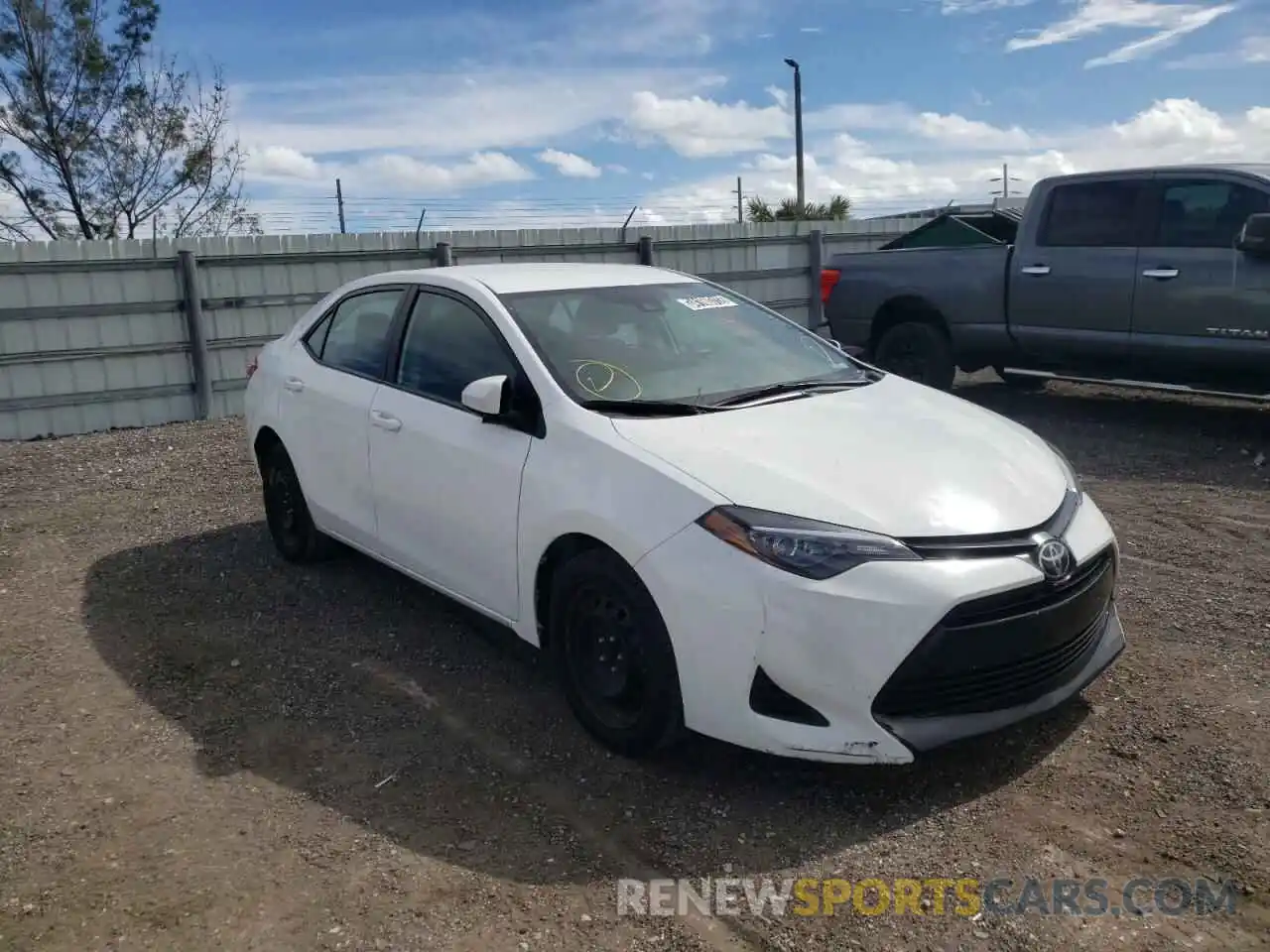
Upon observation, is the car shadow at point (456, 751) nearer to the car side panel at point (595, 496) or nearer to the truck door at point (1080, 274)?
the car side panel at point (595, 496)

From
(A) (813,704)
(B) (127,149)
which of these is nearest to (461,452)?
(A) (813,704)

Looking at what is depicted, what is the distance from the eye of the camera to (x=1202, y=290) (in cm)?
762

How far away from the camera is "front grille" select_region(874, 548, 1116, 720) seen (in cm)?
308

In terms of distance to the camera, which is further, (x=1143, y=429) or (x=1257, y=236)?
(x=1143, y=429)

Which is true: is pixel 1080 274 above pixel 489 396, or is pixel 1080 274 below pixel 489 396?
above

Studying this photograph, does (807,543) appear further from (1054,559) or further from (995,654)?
(1054,559)

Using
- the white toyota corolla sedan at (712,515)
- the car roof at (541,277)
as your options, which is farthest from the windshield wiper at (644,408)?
the car roof at (541,277)

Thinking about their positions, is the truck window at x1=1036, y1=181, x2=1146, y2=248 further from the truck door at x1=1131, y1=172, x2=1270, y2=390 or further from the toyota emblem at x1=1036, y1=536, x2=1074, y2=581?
the toyota emblem at x1=1036, y1=536, x2=1074, y2=581

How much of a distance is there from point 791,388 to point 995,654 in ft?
4.68

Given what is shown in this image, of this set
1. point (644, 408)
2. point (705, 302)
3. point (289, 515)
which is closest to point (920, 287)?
point (705, 302)

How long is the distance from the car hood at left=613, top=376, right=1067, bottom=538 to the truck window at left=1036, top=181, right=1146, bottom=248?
191 inches

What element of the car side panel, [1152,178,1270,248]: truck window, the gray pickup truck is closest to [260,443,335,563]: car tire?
the car side panel

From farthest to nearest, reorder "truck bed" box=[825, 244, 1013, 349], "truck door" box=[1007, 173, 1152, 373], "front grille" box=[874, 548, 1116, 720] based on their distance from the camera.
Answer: "truck bed" box=[825, 244, 1013, 349]
"truck door" box=[1007, 173, 1152, 373]
"front grille" box=[874, 548, 1116, 720]

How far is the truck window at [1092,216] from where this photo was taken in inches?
320
